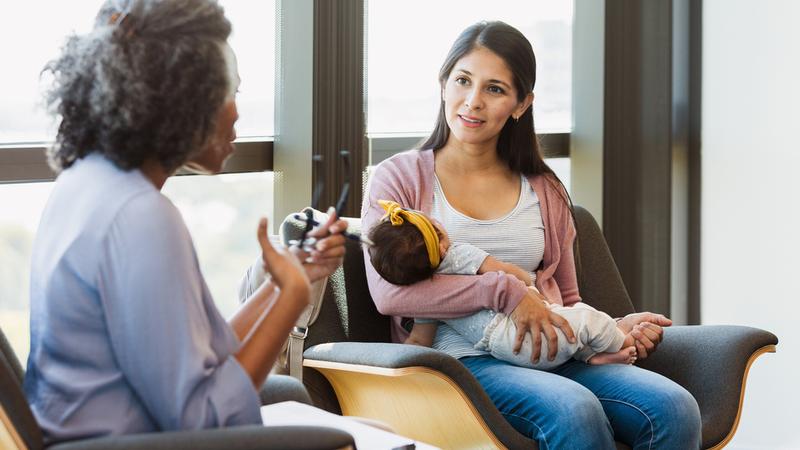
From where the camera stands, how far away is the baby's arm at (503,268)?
2590 millimetres

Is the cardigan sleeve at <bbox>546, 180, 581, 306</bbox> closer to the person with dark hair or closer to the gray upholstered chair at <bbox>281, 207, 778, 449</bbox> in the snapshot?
the person with dark hair

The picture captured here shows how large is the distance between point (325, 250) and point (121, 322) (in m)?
0.45

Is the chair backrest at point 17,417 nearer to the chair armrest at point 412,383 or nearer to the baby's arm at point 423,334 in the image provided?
the chair armrest at point 412,383

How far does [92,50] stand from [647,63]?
3008 millimetres

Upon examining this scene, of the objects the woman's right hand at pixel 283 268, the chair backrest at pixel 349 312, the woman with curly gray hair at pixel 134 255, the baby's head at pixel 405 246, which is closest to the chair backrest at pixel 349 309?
the chair backrest at pixel 349 312

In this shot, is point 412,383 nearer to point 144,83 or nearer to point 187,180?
point 187,180

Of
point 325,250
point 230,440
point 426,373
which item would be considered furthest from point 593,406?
point 230,440

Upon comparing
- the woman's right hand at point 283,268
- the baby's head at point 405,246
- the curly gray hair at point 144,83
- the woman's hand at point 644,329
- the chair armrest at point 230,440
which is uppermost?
the curly gray hair at point 144,83

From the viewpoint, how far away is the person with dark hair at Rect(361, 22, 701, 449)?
7.95 ft

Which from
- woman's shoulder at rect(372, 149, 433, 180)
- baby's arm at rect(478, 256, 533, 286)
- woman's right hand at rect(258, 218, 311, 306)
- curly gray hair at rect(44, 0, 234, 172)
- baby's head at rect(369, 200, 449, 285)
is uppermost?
curly gray hair at rect(44, 0, 234, 172)

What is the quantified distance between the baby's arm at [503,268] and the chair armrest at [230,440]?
3.57 ft

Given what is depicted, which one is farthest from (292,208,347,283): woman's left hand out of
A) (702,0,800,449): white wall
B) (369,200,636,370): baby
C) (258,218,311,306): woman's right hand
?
(702,0,800,449): white wall

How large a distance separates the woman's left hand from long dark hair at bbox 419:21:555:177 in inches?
41.7

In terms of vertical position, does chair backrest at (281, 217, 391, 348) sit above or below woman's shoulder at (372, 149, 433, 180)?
below
